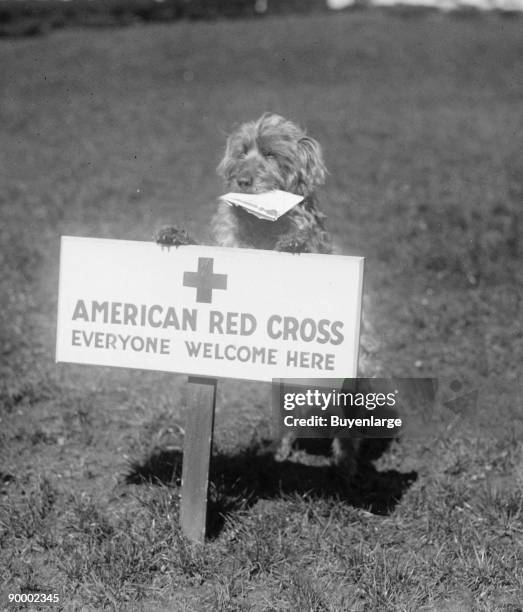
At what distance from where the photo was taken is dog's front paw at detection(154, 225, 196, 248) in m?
3.44

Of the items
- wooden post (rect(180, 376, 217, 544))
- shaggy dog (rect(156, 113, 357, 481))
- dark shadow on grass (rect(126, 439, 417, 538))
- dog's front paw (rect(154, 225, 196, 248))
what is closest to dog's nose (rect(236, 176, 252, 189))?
shaggy dog (rect(156, 113, 357, 481))

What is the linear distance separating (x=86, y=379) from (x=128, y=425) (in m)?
0.84

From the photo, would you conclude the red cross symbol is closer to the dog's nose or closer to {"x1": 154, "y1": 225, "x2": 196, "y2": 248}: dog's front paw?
{"x1": 154, "y1": 225, "x2": 196, "y2": 248}: dog's front paw

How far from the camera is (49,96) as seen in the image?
69.7 ft

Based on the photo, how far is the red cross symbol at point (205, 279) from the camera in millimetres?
3385

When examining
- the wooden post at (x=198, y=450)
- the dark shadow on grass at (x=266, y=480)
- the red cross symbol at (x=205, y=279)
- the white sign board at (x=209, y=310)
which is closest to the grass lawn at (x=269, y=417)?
the dark shadow on grass at (x=266, y=480)

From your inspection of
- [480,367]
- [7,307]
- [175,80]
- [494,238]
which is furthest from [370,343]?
[175,80]

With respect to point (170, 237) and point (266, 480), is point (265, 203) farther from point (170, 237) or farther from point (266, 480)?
point (266, 480)

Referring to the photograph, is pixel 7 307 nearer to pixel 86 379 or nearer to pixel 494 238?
pixel 86 379

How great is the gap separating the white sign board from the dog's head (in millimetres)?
933

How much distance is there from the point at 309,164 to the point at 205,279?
4.27 feet

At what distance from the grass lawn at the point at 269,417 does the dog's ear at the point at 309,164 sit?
1.30 metres

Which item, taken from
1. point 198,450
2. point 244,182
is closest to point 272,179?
point 244,182

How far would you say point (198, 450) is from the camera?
12.2ft
